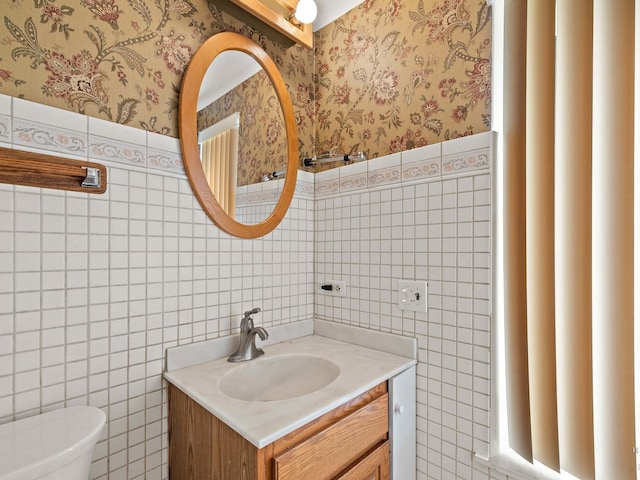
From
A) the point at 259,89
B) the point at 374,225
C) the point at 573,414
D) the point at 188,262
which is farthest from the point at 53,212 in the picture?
the point at 573,414

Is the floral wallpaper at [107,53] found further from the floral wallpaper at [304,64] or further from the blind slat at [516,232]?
the blind slat at [516,232]

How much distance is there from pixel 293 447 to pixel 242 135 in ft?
3.58

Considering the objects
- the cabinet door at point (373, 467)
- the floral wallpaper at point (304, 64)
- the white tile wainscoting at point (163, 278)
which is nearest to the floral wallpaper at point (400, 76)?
the floral wallpaper at point (304, 64)

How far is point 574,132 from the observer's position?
85 cm

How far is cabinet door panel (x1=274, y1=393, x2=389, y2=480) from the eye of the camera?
761 mm

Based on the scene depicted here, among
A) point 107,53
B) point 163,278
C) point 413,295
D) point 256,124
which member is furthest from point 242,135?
point 413,295

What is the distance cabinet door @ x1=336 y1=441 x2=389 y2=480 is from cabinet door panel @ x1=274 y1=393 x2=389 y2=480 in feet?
0.06

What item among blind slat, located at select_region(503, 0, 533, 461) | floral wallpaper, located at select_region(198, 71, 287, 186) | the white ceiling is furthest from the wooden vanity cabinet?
the white ceiling

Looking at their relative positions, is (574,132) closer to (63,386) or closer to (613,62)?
(613,62)

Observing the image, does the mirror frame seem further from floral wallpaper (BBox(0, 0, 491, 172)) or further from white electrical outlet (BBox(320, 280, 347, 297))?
white electrical outlet (BBox(320, 280, 347, 297))

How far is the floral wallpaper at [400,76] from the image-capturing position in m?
1.07

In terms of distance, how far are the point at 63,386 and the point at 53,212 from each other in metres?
0.48

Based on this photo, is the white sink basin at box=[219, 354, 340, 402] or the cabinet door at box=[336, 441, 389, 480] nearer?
the cabinet door at box=[336, 441, 389, 480]

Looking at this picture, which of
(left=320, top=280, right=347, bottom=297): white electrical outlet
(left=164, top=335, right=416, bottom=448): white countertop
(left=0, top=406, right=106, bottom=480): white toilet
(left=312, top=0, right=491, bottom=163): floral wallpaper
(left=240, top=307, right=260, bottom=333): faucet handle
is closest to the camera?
(left=0, top=406, right=106, bottom=480): white toilet
